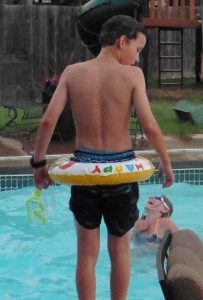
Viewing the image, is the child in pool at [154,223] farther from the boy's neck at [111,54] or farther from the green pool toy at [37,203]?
the boy's neck at [111,54]

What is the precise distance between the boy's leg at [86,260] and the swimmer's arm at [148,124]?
0.46 meters

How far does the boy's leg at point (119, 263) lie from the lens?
3.60 metres

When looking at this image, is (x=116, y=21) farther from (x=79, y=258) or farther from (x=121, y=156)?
(x=79, y=258)

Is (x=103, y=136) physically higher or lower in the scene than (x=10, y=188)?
higher

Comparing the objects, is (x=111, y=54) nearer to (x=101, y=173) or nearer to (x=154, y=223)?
(x=101, y=173)

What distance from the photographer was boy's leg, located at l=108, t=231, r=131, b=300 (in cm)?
360

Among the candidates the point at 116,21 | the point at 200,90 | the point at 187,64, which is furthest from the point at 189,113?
the point at 187,64

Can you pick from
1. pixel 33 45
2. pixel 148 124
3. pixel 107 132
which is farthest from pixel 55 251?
pixel 33 45

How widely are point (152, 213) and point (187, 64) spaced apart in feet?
51.2

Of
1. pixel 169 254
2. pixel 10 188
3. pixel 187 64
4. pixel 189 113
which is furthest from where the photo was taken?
pixel 187 64

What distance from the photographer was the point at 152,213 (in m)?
5.48

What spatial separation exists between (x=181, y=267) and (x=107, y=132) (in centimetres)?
98

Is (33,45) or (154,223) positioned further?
(33,45)

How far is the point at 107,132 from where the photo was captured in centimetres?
353
